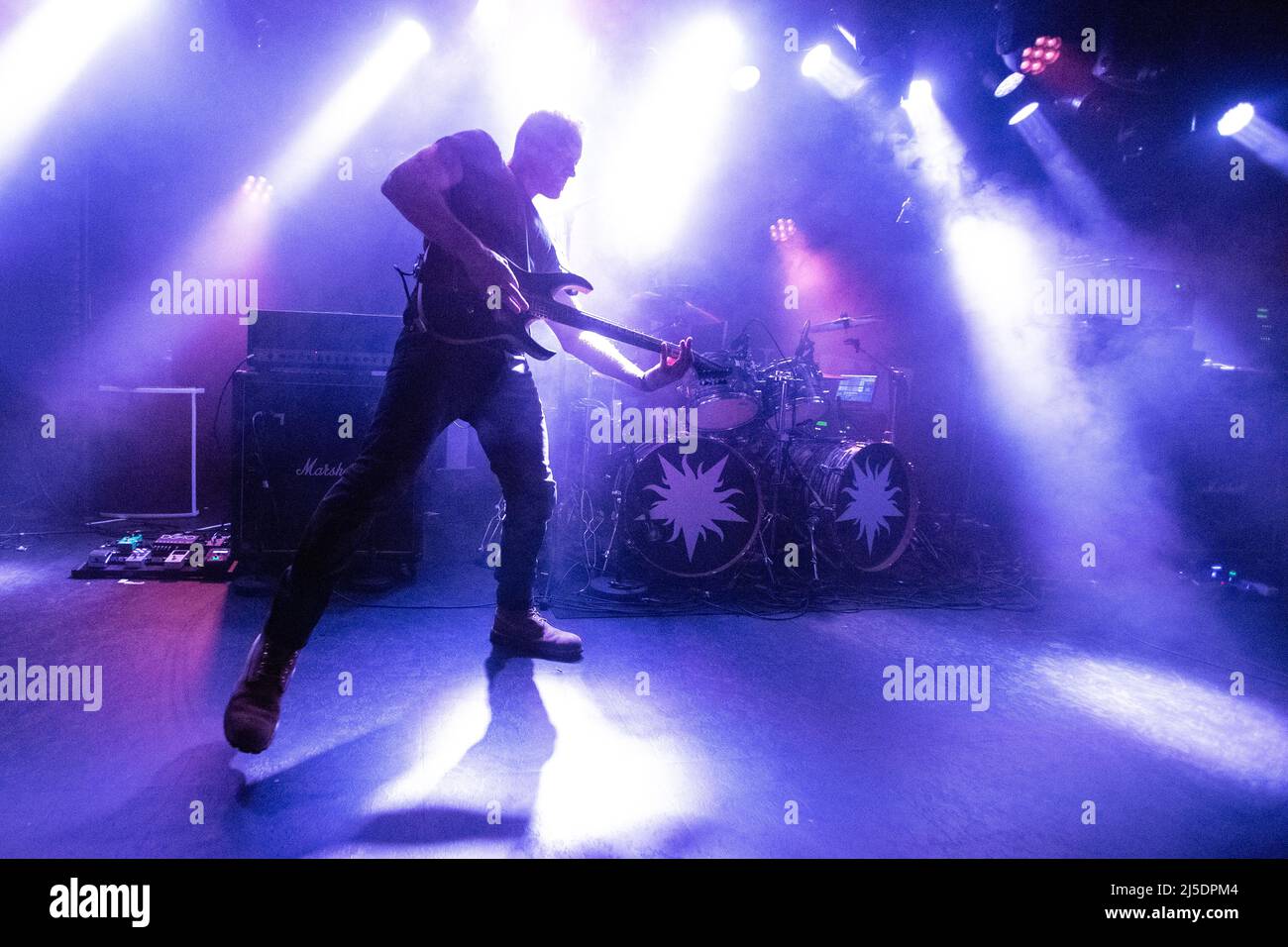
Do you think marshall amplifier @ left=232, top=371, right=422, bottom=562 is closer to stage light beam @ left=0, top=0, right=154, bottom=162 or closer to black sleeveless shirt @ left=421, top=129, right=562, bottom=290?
black sleeveless shirt @ left=421, top=129, right=562, bottom=290

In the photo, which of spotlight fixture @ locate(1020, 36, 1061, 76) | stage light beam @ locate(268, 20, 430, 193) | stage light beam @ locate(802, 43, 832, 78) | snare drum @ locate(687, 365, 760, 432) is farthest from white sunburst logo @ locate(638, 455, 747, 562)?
stage light beam @ locate(268, 20, 430, 193)

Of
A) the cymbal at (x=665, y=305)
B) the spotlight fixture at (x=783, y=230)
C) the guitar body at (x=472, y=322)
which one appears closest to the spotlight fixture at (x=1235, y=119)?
the spotlight fixture at (x=783, y=230)

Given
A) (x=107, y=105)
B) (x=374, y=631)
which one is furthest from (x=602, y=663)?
(x=107, y=105)

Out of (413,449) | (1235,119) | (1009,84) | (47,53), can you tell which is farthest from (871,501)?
(47,53)

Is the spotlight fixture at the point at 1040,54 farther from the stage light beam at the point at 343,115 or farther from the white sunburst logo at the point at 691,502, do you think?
the stage light beam at the point at 343,115

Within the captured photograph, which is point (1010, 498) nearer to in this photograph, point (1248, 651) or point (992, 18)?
point (1248, 651)

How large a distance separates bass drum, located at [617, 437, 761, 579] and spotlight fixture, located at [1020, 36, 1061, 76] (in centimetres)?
392

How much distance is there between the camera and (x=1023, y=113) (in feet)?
18.1

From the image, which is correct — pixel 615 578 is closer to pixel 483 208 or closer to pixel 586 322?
pixel 586 322

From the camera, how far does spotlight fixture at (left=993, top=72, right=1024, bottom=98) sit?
506 centimetres

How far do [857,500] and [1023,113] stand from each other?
3964mm

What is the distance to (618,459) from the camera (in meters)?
4.12

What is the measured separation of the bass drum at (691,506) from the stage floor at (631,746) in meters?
0.65

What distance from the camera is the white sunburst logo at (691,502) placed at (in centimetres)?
383
